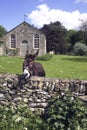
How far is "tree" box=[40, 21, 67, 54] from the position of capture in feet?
233

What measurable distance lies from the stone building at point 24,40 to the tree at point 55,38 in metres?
18.4

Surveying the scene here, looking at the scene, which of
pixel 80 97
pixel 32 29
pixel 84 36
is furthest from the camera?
pixel 84 36

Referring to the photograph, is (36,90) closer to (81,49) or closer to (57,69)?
(57,69)

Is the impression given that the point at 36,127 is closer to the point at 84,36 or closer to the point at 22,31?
the point at 22,31

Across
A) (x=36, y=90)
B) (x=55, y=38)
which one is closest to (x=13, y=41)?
(x=55, y=38)

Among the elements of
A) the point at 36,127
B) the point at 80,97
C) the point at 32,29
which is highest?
the point at 32,29

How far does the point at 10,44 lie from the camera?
5350cm

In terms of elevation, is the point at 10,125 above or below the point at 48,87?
below

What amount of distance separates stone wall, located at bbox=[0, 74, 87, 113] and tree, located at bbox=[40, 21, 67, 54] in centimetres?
5987

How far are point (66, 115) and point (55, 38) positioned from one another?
61.4 metres

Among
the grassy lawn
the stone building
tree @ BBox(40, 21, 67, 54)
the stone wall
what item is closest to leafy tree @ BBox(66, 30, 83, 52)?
tree @ BBox(40, 21, 67, 54)

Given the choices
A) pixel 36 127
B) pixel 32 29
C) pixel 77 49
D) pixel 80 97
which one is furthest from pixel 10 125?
pixel 77 49

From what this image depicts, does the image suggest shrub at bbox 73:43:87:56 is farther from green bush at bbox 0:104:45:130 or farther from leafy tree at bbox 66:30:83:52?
green bush at bbox 0:104:45:130

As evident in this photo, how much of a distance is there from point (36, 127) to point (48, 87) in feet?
4.60
